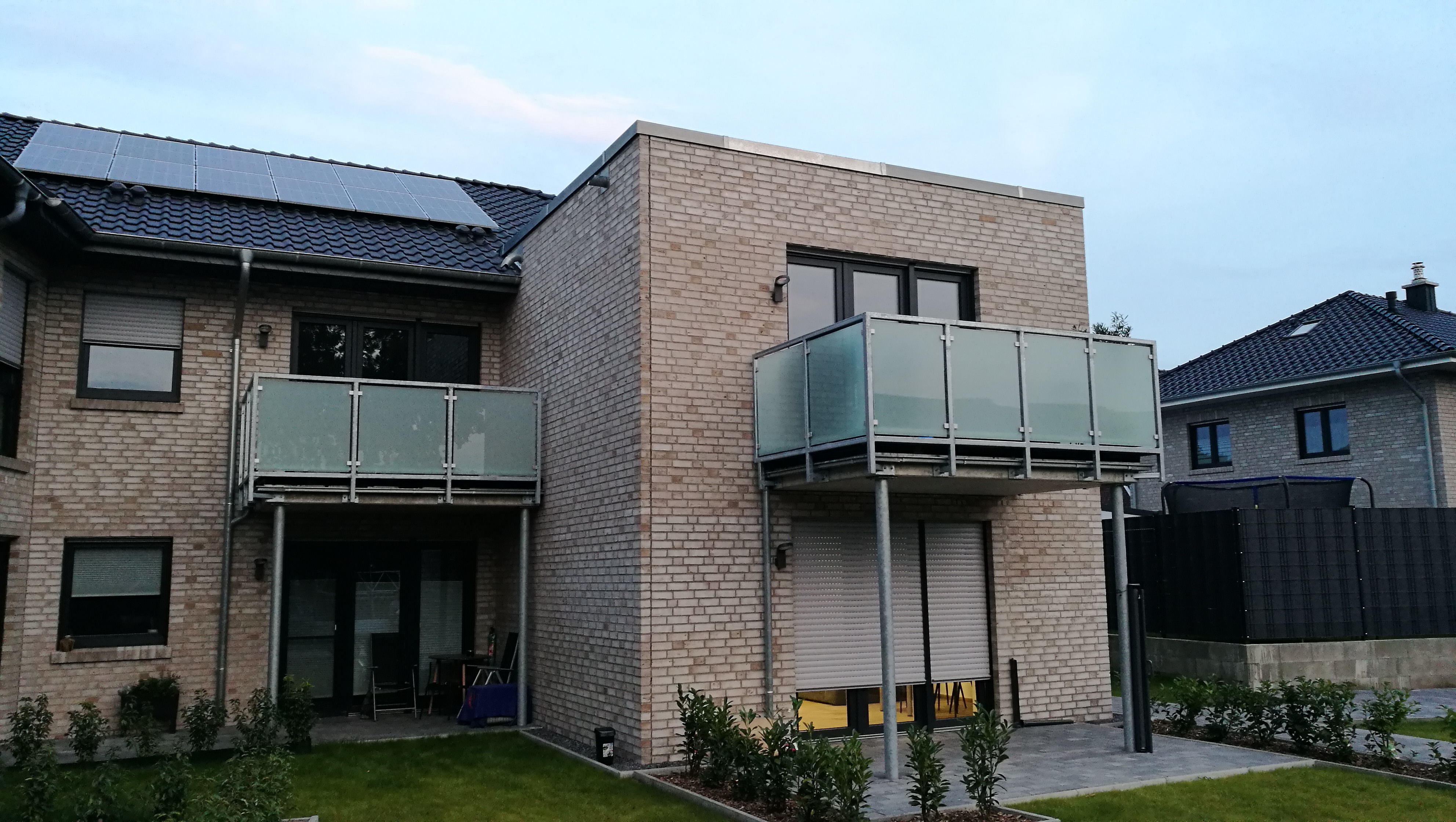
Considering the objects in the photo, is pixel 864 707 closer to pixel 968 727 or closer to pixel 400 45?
pixel 968 727

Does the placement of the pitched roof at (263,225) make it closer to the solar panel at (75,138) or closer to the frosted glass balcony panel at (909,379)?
the solar panel at (75,138)

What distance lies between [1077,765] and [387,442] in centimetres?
784

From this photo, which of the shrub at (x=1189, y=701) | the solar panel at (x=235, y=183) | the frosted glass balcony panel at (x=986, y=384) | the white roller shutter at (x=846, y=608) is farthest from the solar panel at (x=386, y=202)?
the shrub at (x=1189, y=701)

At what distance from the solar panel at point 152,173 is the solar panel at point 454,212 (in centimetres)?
306

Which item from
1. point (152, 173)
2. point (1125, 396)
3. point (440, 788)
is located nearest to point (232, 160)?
point (152, 173)

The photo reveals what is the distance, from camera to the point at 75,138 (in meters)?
15.8

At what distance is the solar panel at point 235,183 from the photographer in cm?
1485

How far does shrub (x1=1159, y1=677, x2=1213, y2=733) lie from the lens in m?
11.6

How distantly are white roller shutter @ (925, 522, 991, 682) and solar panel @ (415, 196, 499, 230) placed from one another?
26.1 feet

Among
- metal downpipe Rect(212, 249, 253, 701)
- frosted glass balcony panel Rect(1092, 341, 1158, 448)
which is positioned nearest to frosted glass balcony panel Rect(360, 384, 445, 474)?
metal downpipe Rect(212, 249, 253, 701)

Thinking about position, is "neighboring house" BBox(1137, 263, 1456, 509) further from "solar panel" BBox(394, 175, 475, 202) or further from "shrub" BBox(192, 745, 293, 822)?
"shrub" BBox(192, 745, 293, 822)

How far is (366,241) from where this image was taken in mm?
14336

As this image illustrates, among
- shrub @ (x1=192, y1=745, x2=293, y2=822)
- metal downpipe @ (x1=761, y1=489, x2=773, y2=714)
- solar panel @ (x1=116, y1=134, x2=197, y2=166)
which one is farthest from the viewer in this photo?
solar panel @ (x1=116, y1=134, x2=197, y2=166)

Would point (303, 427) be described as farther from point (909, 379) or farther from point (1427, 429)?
point (1427, 429)
